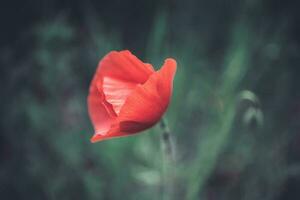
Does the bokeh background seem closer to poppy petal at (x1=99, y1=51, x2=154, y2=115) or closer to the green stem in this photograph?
the green stem

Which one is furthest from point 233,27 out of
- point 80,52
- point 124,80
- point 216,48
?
point 124,80

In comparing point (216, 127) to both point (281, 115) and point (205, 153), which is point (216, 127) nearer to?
point (205, 153)

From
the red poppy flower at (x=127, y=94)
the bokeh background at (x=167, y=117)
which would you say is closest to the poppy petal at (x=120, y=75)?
the red poppy flower at (x=127, y=94)

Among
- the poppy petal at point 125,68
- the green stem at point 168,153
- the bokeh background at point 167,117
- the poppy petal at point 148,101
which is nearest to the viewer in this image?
the poppy petal at point 148,101

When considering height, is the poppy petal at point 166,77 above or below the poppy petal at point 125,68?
below

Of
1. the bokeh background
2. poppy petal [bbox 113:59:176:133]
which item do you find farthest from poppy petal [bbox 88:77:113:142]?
the bokeh background

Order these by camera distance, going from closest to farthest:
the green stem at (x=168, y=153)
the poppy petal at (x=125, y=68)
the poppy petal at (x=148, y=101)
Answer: the poppy petal at (x=148, y=101) < the poppy petal at (x=125, y=68) < the green stem at (x=168, y=153)

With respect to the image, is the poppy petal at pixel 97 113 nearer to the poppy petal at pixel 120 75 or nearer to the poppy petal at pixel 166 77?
the poppy petal at pixel 120 75
